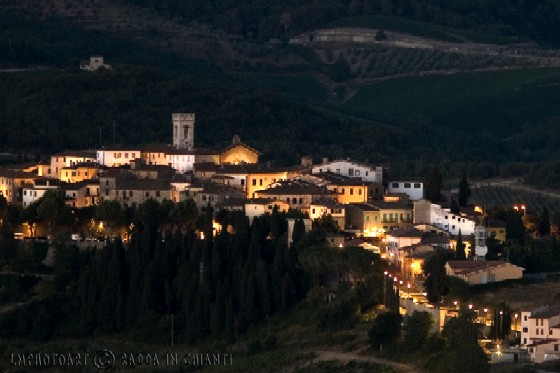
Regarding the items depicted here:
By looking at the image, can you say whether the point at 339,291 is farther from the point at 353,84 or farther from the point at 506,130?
the point at 353,84

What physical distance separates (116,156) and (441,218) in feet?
46.1

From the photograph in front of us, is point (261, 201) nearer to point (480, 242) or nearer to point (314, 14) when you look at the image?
point (480, 242)

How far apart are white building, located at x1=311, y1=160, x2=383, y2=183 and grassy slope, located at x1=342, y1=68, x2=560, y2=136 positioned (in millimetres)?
49754

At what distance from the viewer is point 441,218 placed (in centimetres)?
8325

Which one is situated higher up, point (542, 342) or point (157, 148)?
point (157, 148)

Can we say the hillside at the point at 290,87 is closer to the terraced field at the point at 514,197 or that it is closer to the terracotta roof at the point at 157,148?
the terraced field at the point at 514,197

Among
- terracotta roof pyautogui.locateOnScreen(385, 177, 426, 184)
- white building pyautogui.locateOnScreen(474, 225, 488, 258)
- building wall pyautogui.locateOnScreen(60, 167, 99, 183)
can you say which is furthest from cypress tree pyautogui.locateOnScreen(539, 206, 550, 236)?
building wall pyautogui.locateOnScreen(60, 167, 99, 183)

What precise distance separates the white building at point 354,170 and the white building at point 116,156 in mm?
6463

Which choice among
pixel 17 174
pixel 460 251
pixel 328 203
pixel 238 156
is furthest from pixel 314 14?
pixel 460 251

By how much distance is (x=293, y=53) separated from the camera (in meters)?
167

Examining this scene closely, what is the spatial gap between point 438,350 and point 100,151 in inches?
1045

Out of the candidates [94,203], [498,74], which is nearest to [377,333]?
[94,203]

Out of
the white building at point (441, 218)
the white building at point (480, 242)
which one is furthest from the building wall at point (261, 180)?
the white building at point (480, 242)

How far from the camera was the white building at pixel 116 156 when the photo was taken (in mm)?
91500
